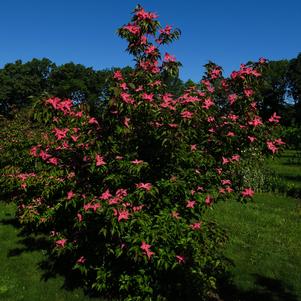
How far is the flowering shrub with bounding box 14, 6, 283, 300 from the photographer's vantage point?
697 cm

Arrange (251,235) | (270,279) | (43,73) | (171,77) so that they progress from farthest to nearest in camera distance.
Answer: (43,73) → (251,235) → (270,279) → (171,77)

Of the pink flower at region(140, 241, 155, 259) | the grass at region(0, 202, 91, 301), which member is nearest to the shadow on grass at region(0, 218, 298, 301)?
the grass at region(0, 202, 91, 301)

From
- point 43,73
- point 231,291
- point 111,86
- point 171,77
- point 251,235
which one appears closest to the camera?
point 111,86

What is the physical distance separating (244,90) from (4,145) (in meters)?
10.8

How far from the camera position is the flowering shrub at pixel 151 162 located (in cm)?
697

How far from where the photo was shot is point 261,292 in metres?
9.37

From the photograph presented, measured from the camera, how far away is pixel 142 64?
25.5ft

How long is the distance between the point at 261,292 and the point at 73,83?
8899 cm

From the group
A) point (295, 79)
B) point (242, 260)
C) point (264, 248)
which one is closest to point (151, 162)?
point (242, 260)

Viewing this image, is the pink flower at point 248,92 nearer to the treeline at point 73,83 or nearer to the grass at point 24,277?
the grass at point 24,277

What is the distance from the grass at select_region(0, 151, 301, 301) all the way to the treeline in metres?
76.9

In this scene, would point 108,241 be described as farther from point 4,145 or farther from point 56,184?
point 4,145

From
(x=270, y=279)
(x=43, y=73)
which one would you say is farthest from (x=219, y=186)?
(x=43, y=73)

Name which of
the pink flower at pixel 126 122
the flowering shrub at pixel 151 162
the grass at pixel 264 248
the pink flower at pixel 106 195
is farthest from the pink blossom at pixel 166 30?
the grass at pixel 264 248
